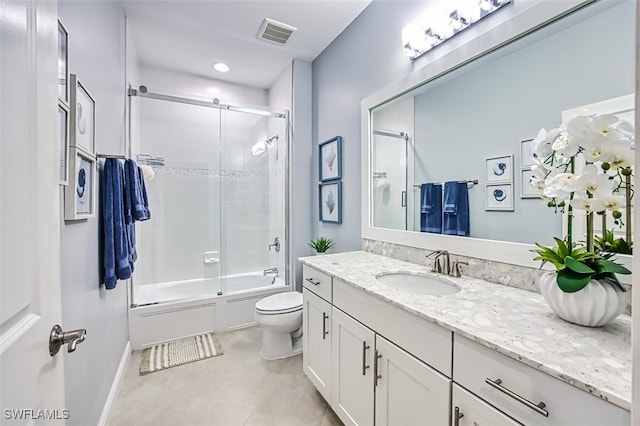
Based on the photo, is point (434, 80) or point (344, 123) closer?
point (434, 80)

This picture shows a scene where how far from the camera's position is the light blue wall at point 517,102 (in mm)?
956

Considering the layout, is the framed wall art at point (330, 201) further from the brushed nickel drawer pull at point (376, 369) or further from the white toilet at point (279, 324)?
the brushed nickel drawer pull at point (376, 369)

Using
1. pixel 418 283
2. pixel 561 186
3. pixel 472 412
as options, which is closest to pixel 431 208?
pixel 418 283

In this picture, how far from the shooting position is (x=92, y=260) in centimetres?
139

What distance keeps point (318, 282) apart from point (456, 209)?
88cm

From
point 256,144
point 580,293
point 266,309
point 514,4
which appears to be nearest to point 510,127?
point 514,4

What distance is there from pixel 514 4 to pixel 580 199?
0.97 metres

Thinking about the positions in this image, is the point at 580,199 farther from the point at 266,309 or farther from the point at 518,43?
the point at 266,309

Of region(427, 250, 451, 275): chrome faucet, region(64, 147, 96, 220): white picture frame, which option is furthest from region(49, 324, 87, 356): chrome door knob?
region(427, 250, 451, 275): chrome faucet

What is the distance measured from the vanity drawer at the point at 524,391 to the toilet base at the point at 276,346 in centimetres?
165

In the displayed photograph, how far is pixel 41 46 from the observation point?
591 mm

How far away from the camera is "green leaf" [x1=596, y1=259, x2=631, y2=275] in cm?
74

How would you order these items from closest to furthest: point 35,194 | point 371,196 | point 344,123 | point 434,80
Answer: point 35,194 < point 434,80 < point 371,196 < point 344,123

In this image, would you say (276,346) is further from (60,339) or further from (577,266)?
(577,266)
